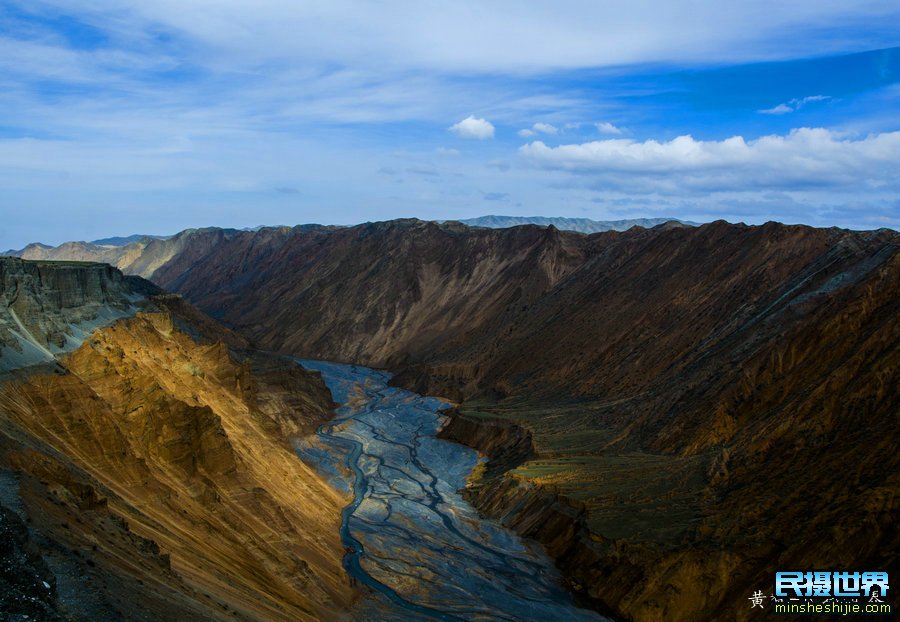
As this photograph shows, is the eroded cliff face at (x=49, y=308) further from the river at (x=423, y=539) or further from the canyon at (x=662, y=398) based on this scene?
the river at (x=423, y=539)

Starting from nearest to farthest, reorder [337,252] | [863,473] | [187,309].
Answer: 1. [863,473]
2. [187,309]
3. [337,252]

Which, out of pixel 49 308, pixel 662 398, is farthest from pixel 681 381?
pixel 49 308

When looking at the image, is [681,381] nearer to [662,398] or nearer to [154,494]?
[662,398]

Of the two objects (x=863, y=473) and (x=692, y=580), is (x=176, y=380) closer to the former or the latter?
(x=692, y=580)

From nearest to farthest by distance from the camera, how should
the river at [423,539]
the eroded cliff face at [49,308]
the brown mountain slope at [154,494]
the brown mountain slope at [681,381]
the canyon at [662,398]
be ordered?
the brown mountain slope at [154,494]
the canyon at [662,398]
the brown mountain slope at [681,381]
the eroded cliff face at [49,308]
the river at [423,539]

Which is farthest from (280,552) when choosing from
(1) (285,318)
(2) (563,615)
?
(1) (285,318)

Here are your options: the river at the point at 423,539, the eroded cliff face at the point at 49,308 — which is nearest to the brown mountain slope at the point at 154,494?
the eroded cliff face at the point at 49,308
